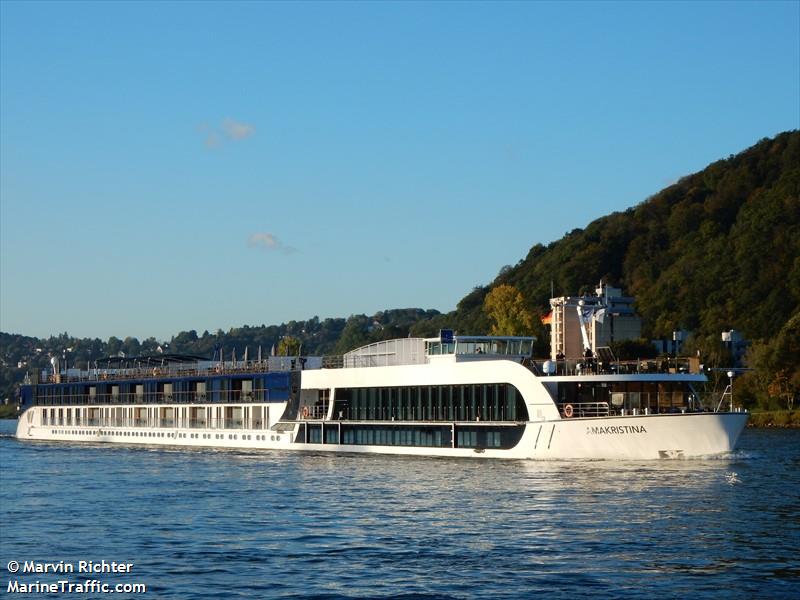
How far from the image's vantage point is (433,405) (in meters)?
68.9

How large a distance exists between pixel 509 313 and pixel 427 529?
11975cm

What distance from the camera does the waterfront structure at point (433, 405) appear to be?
58562 millimetres

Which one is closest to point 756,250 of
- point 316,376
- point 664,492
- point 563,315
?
point 563,315

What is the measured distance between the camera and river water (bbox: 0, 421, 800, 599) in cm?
3039

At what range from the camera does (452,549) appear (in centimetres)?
3534

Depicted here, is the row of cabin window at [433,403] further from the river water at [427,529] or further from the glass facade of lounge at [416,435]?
the river water at [427,529]

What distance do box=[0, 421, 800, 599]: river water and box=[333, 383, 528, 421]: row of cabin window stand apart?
11.7 feet

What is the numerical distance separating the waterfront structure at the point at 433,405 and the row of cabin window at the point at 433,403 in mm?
76

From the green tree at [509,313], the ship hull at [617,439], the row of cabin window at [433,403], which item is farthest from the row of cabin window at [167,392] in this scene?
the green tree at [509,313]

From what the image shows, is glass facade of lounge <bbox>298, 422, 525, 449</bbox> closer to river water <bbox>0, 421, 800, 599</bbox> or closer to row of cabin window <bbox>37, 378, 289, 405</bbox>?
river water <bbox>0, 421, 800, 599</bbox>

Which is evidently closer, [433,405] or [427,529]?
[427,529]

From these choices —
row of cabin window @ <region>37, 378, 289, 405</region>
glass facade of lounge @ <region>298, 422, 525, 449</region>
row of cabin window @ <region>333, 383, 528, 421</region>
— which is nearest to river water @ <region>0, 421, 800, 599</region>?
glass facade of lounge @ <region>298, 422, 525, 449</region>

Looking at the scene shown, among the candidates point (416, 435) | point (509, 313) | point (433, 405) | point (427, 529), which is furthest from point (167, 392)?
point (509, 313)

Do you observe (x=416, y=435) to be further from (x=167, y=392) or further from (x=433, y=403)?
(x=167, y=392)
